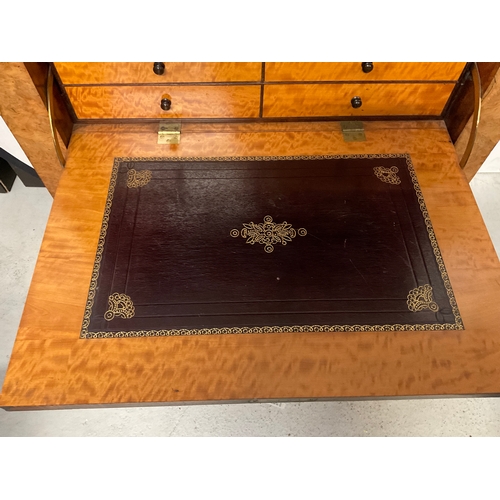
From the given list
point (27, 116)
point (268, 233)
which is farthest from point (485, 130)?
point (27, 116)

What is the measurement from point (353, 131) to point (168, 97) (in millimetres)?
654

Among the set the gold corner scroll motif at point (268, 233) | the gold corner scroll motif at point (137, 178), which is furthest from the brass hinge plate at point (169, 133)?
the gold corner scroll motif at point (268, 233)

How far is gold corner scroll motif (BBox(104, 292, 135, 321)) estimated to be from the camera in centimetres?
108

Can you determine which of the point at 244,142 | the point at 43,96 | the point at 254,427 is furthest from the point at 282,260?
the point at 43,96

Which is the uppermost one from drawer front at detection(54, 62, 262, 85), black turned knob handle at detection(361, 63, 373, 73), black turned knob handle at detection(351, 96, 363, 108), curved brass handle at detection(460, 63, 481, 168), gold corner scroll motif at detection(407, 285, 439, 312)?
drawer front at detection(54, 62, 262, 85)

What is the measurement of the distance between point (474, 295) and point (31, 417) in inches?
60.1

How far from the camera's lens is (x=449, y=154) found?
1.39 metres

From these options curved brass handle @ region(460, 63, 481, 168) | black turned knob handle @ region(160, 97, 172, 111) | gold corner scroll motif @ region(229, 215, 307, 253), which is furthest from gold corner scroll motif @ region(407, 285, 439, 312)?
black turned knob handle @ region(160, 97, 172, 111)

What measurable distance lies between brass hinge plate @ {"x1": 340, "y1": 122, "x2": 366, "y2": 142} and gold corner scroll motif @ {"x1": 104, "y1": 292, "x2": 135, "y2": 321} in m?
0.91

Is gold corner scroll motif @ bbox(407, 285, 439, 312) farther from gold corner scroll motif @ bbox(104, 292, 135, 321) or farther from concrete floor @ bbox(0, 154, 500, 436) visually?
gold corner scroll motif @ bbox(104, 292, 135, 321)

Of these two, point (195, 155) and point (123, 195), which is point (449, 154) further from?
point (123, 195)

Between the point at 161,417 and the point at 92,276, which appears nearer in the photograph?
the point at 92,276

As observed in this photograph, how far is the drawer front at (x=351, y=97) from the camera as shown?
1.37 metres

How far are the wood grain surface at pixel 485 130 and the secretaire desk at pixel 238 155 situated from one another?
57 mm
